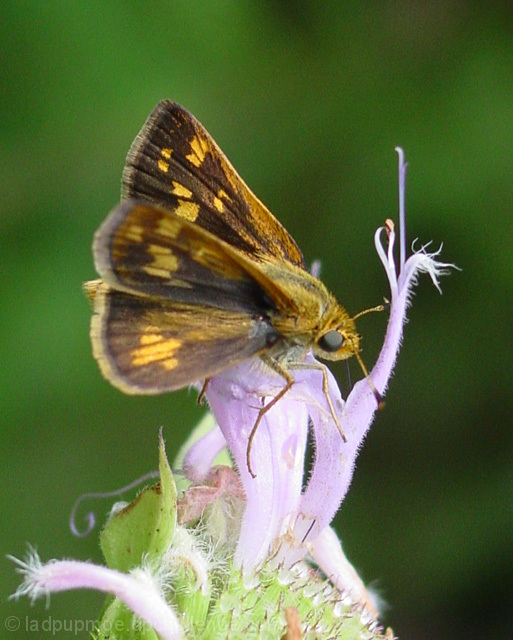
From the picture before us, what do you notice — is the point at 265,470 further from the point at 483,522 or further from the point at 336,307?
the point at 483,522

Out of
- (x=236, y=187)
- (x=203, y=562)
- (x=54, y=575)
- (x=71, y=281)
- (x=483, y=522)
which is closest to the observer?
(x=54, y=575)

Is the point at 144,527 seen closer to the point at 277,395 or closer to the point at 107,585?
the point at 107,585

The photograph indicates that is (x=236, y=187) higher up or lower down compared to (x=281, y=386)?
higher up

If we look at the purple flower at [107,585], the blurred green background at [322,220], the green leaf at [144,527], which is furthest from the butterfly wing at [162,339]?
the blurred green background at [322,220]

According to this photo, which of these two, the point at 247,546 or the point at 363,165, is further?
the point at 363,165

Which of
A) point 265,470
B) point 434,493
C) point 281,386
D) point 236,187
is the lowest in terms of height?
point 434,493

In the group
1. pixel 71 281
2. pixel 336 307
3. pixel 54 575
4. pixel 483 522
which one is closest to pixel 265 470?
pixel 336 307
